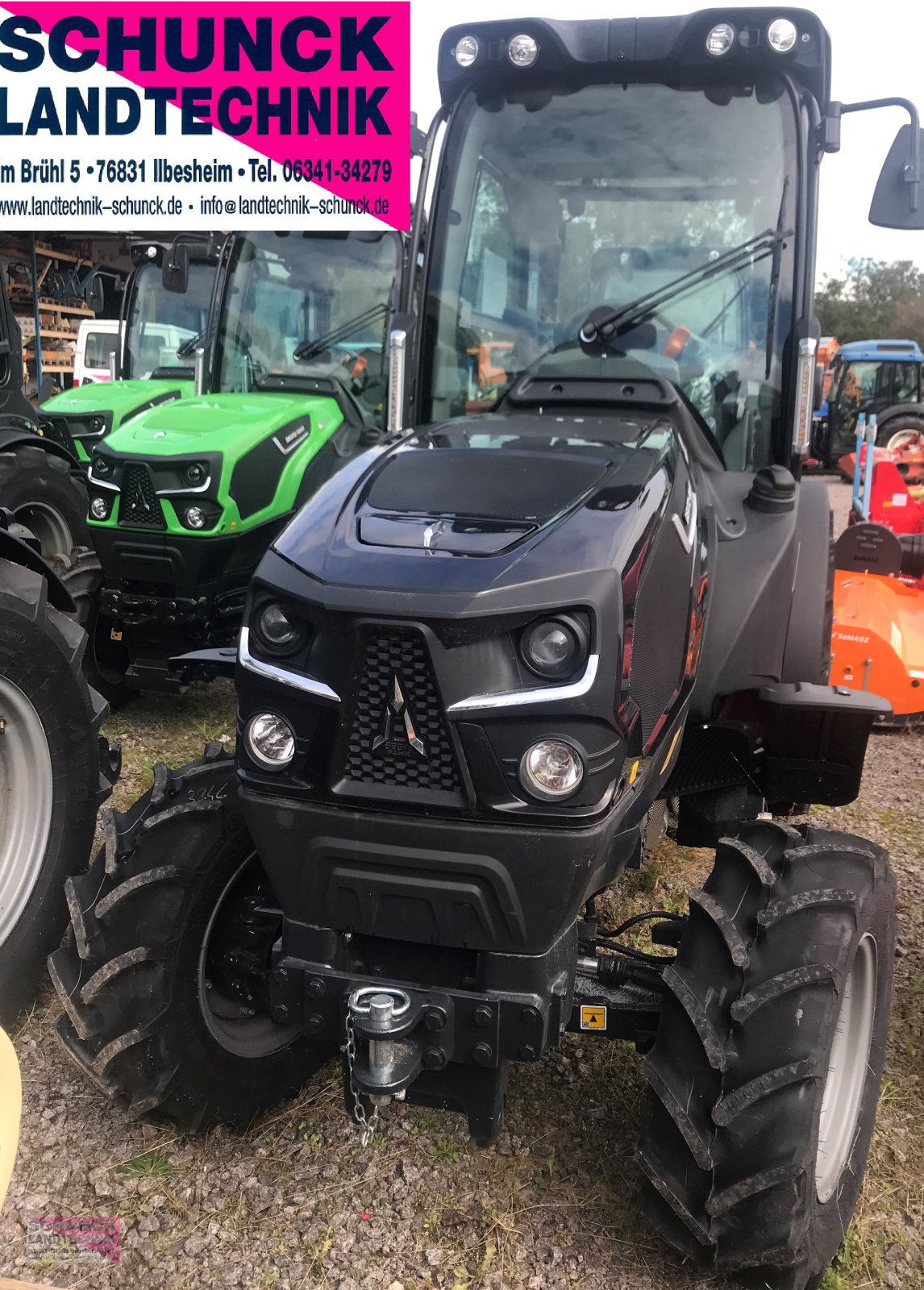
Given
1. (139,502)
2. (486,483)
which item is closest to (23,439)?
(139,502)

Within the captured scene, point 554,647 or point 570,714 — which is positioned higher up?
point 554,647

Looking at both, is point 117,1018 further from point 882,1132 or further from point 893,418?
point 893,418

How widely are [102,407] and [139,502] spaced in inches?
114

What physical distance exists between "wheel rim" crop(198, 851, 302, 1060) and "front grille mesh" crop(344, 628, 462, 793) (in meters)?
0.63

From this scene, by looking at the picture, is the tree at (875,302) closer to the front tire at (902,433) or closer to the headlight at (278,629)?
the front tire at (902,433)

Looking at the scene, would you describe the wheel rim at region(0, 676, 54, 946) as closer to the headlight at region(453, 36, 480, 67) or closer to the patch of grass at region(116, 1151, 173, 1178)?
the patch of grass at region(116, 1151, 173, 1178)

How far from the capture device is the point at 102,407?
770cm

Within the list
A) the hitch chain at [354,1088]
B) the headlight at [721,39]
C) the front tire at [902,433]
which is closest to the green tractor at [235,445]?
the headlight at [721,39]

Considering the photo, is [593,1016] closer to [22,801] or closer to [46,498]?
[22,801]

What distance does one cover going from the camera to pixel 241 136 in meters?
6.50

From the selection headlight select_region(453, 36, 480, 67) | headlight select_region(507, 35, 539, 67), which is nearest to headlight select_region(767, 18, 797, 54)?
headlight select_region(507, 35, 539, 67)

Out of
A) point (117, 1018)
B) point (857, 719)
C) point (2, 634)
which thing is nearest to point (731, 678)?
point (857, 719)

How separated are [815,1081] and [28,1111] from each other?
1.79 meters

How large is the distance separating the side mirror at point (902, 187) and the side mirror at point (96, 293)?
5.86m
